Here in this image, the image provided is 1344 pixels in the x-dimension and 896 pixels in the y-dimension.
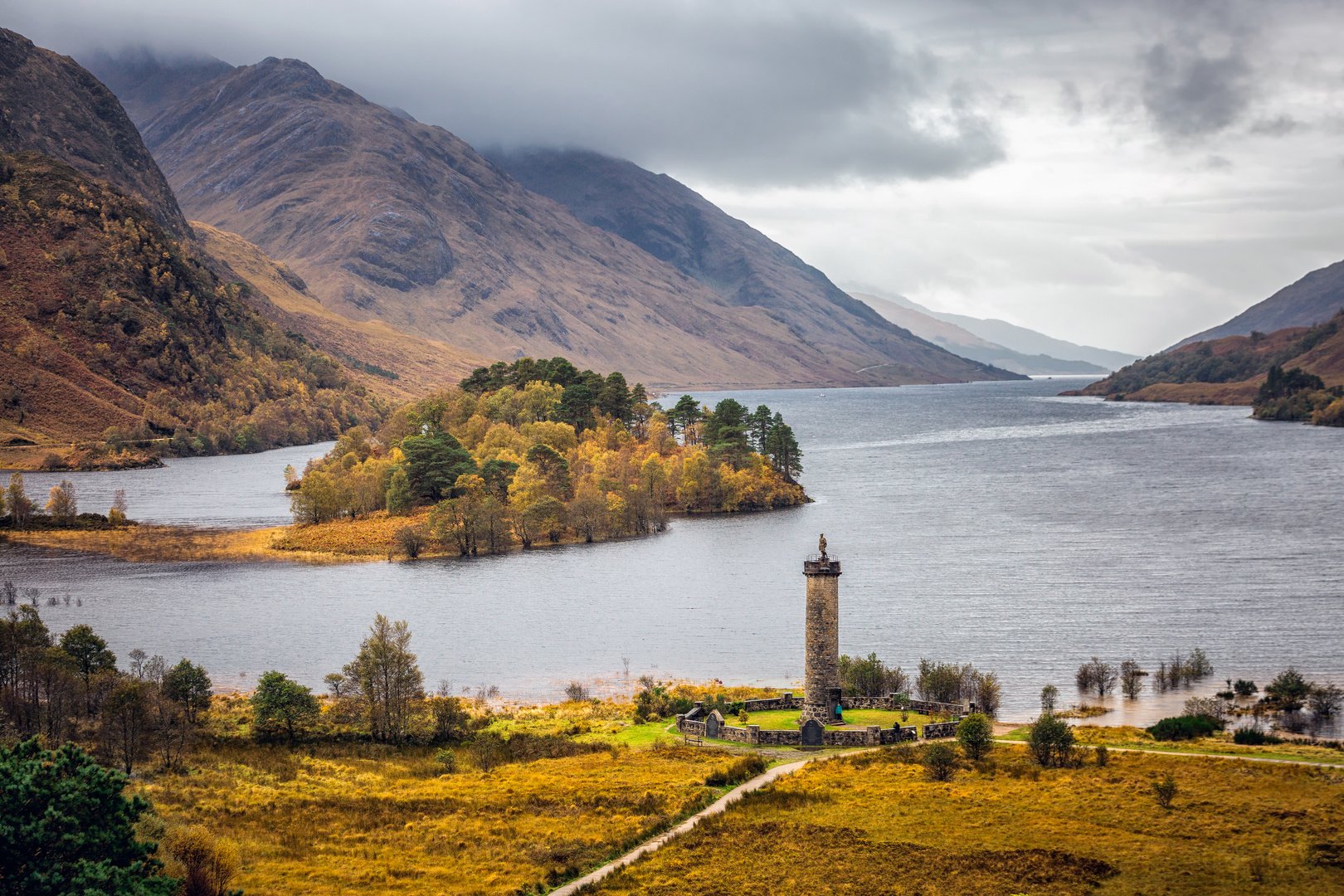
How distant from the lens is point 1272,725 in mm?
61125

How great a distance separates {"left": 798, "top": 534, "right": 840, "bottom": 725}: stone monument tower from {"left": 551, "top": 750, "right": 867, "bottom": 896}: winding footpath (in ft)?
11.6

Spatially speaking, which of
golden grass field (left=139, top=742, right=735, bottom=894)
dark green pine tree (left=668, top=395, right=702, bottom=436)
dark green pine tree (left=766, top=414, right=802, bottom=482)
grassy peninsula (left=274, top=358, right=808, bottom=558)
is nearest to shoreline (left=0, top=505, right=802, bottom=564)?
grassy peninsula (left=274, top=358, right=808, bottom=558)

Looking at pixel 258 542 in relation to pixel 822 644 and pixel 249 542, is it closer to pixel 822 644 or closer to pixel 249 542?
pixel 249 542

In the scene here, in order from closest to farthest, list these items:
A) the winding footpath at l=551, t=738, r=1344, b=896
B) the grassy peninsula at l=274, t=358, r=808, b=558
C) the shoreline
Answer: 1. the winding footpath at l=551, t=738, r=1344, b=896
2. the shoreline
3. the grassy peninsula at l=274, t=358, r=808, b=558

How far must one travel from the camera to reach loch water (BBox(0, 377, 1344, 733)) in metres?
79.2

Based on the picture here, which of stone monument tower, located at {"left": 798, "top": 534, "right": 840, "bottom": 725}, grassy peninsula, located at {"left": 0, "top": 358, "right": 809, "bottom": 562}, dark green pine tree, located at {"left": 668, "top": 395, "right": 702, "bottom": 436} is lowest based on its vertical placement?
stone monument tower, located at {"left": 798, "top": 534, "right": 840, "bottom": 725}

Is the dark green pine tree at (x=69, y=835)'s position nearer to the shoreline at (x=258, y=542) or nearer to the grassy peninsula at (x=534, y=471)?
the shoreline at (x=258, y=542)

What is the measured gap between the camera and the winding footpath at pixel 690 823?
40656 mm

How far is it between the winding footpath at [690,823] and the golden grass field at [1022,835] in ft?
2.13

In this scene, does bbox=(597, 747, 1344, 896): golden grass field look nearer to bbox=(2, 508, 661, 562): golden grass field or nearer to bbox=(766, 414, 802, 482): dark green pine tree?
bbox=(2, 508, 661, 562): golden grass field

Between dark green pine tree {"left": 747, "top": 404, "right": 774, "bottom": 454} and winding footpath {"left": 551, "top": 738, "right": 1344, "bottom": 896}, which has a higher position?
dark green pine tree {"left": 747, "top": 404, "right": 774, "bottom": 454}

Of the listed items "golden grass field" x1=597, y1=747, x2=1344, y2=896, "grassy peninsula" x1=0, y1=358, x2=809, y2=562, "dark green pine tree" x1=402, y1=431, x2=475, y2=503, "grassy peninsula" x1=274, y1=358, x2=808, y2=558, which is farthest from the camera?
"dark green pine tree" x1=402, y1=431, x2=475, y2=503

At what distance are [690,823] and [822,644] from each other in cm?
1395

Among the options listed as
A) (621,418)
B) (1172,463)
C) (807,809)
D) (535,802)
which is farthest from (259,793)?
(1172,463)
